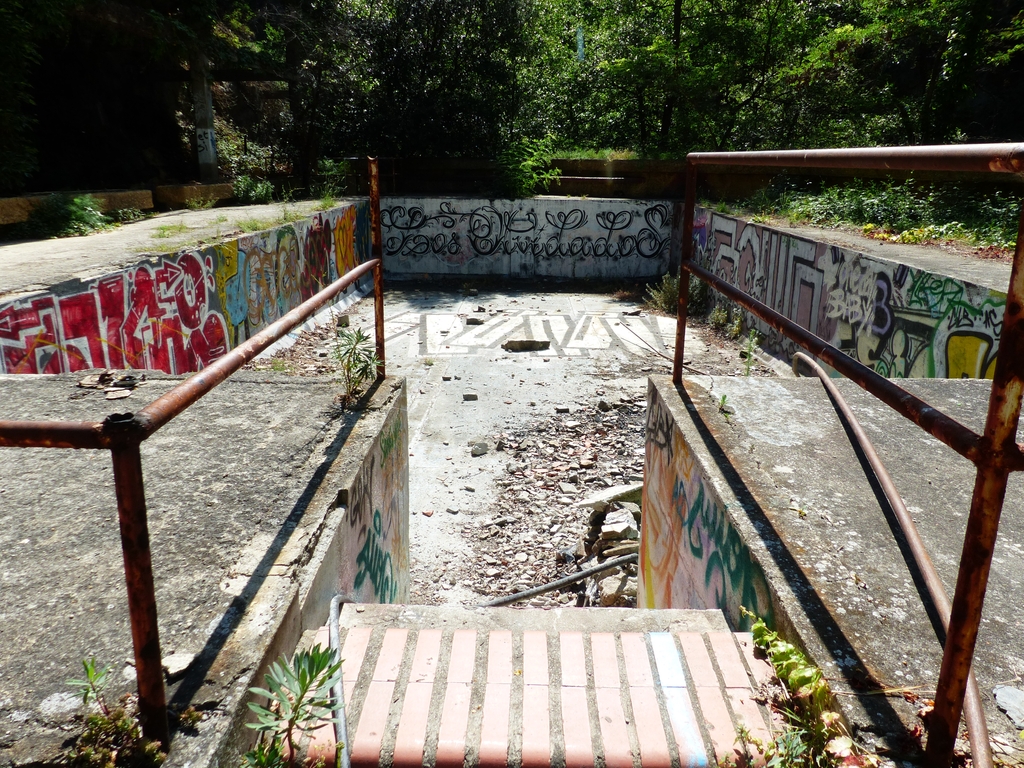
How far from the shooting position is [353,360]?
3375 millimetres

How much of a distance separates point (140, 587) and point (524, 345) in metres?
8.34

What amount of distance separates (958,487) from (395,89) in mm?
16627

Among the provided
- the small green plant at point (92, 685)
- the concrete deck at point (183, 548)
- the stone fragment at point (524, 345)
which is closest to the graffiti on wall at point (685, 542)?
the concrete deck at point (183, 548)

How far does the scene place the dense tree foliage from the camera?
13469 millimetres

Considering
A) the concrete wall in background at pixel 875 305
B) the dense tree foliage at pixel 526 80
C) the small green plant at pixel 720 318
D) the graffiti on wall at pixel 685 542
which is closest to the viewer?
the graffiti on wall at pixel 685 542

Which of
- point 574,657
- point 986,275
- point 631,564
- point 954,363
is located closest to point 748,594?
point 574,657

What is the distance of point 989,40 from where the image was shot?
38.0 ft

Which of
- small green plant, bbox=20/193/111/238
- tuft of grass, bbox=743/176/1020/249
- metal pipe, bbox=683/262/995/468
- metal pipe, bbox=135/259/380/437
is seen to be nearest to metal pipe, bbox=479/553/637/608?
metal pipe, bbox=135/259/380/437

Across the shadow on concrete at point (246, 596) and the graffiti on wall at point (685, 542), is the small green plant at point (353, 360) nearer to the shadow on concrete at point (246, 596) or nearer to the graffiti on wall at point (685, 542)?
the shadow on concrete at point (246, 596)

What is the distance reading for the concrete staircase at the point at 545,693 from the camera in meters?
1.49

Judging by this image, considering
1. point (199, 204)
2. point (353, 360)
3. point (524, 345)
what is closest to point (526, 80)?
point (199, 204)

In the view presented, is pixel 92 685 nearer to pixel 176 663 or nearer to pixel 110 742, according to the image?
pixel 110 742

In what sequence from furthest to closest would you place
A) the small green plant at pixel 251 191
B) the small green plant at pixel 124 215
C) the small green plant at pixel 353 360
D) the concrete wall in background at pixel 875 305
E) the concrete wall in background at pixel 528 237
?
the concrete wall in background at pixel 528 237 < the small green plant at pixel 251 191 < the small green plant at pixel 124 215 < the concrete wall in background at pixel 875 305 < the small green plant at pixel 353 360

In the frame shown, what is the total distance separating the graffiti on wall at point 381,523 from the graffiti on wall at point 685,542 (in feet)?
4.24
